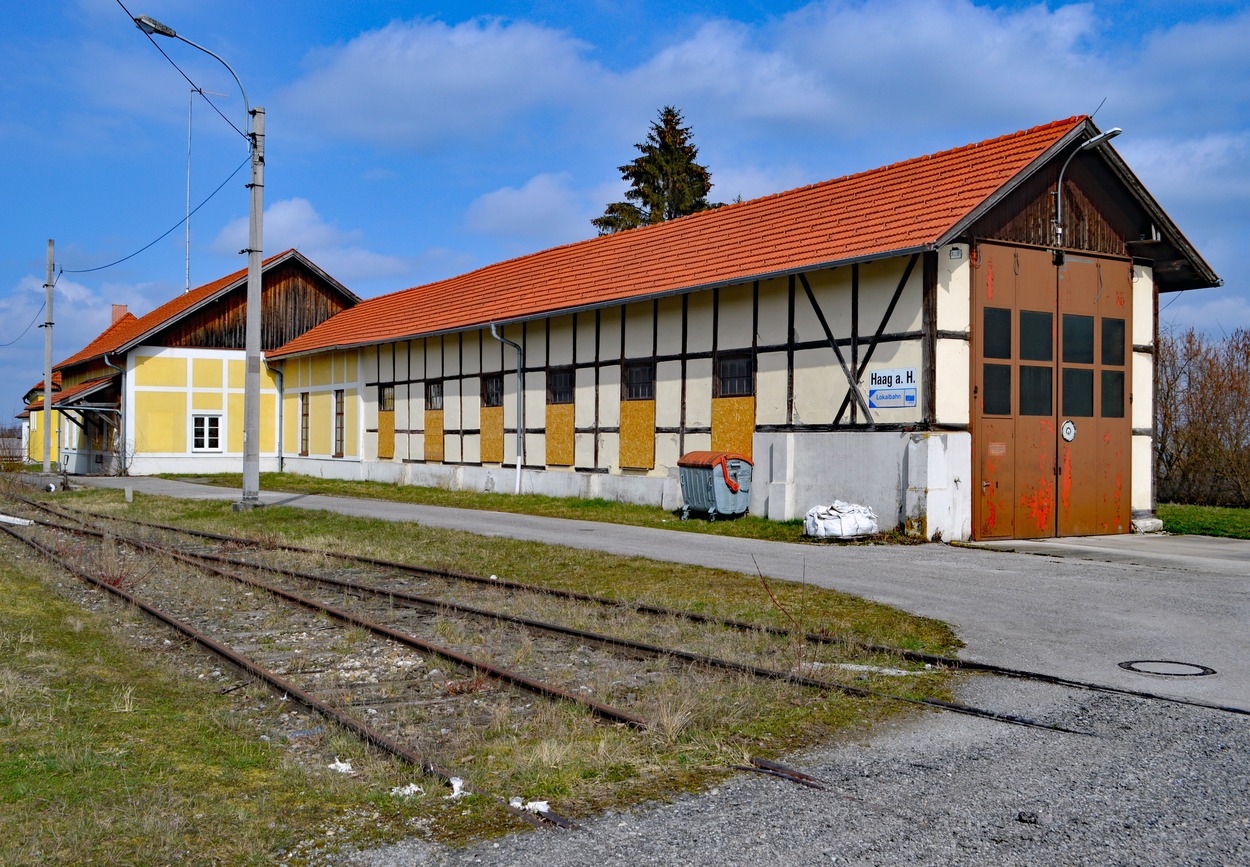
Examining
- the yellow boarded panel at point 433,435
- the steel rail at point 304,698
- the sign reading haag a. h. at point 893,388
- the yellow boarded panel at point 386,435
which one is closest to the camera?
the steel rail at point 304,698

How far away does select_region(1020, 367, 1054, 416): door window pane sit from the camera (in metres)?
16.9

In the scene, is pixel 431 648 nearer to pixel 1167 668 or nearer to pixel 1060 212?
pixel 1167 668

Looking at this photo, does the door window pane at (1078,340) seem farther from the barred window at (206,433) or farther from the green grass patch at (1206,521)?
the barred window at (206,433)

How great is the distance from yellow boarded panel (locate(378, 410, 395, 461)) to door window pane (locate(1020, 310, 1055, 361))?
799 inches

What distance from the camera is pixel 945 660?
7.54 metres

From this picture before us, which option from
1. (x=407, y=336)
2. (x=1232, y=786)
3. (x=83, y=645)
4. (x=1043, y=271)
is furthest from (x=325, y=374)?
(x=1232, y=786)

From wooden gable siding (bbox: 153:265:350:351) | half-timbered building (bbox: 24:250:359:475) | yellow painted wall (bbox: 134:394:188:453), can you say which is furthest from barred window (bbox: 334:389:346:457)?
yellow painted wall (bbox: 134:394:188:453)

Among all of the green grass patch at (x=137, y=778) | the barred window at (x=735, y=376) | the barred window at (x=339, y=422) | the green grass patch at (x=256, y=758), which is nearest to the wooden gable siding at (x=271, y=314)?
the barred window at (x=339, y=422)

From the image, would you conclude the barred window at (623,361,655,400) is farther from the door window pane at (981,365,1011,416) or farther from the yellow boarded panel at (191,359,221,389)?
the yellow boarded panel at (191,359,221,389)

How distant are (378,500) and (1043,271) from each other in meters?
15.9

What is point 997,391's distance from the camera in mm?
16609

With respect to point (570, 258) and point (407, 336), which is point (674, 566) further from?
point (407, 336)

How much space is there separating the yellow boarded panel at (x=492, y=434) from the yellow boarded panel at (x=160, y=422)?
56.6ft

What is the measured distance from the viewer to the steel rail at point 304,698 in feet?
16.3
